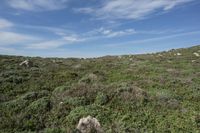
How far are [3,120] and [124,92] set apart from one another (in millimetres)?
7698

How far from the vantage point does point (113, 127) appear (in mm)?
12180

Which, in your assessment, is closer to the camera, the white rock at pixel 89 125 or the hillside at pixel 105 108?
the white rock at pixel 89 125

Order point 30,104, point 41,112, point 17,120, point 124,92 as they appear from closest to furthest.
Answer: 1. point 17,120
2. point 41,112
3. point 30,104
4. point 124,92

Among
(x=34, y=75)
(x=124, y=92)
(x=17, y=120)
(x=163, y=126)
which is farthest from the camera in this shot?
(x=34, y=75)

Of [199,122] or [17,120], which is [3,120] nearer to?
[17,120]

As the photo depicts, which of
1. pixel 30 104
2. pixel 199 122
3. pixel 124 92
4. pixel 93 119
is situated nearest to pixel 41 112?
pixel 30 104

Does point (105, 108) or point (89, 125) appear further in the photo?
point (105, 108)

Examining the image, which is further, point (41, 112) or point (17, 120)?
point (41, 112)

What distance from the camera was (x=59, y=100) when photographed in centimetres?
1595

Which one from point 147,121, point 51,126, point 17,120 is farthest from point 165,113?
point 17,120

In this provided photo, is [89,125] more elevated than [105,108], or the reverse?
[105,108]

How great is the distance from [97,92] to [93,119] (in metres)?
4.55

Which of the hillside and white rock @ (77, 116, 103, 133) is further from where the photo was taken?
the hillside

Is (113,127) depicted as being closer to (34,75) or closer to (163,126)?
(163,126)
